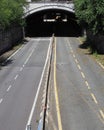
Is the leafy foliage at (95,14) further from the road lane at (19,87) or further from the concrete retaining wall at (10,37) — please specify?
the concrete retaining wall at (10,37)

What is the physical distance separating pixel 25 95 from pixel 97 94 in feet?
18.6

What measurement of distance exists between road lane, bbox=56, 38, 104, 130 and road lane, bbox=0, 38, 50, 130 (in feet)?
7.75

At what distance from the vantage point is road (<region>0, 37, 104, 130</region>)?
2505 cm

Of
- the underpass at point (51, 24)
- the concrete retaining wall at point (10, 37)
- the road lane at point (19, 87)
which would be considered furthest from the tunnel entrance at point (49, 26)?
the road lane at point (19, 87)

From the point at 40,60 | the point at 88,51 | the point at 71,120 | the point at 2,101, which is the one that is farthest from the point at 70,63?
the point at 71,120

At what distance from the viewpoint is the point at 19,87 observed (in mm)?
37719

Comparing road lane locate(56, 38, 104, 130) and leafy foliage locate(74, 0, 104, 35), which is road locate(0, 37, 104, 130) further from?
Result: leafy foliage locate(74, 0, 104, 35)

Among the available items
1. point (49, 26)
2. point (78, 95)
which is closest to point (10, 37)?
point (78, 95)

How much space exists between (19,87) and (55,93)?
490 cm

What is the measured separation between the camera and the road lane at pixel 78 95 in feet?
81.0

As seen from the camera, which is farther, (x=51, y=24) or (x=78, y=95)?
(x=51, y=24)

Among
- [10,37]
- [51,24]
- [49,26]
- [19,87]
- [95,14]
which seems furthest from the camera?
[51,24]

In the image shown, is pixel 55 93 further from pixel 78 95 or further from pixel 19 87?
pixel 19 87

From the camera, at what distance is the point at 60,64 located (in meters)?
52.9
